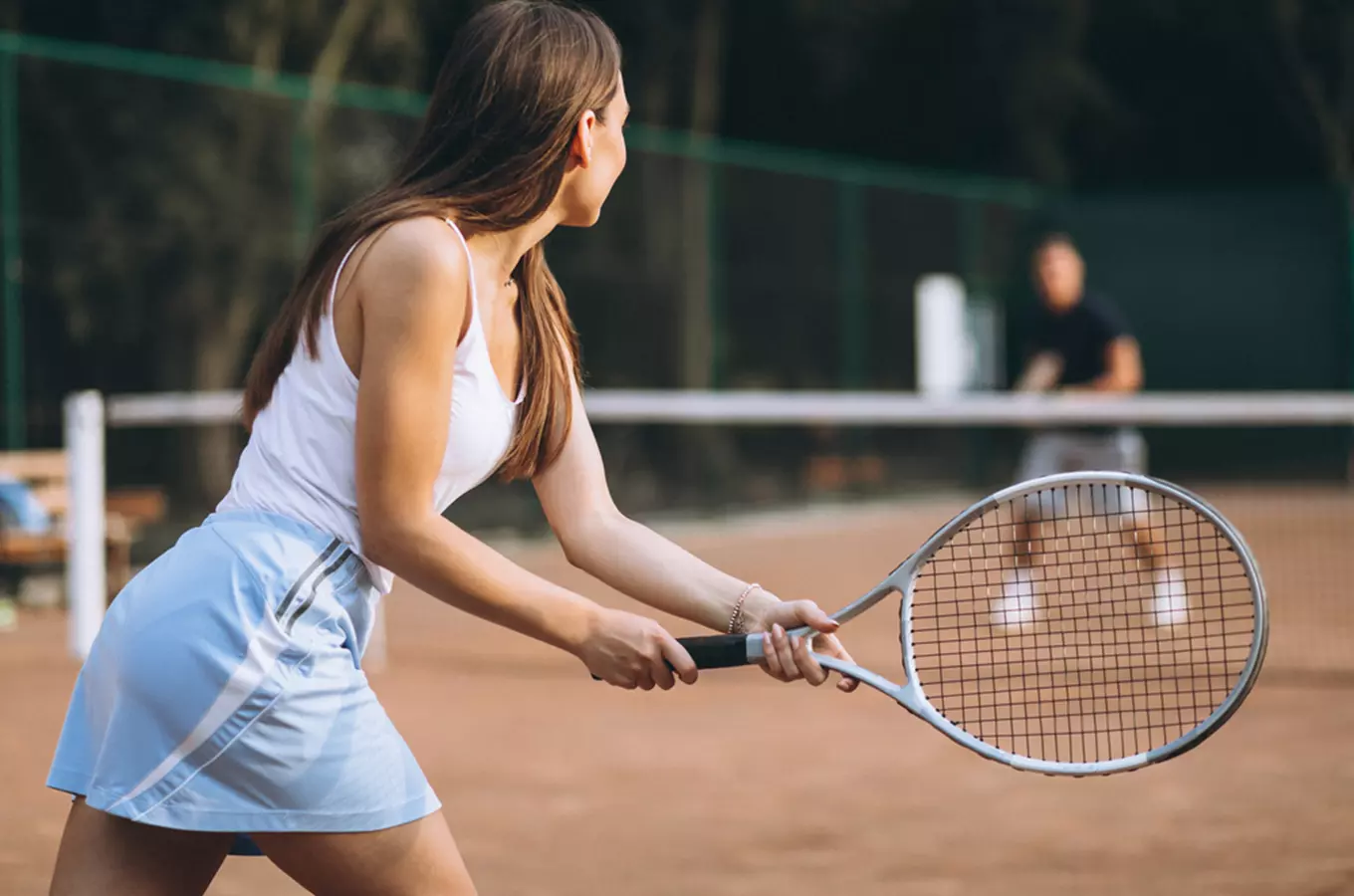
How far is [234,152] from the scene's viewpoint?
10641mm

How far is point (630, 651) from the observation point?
7.60 feet

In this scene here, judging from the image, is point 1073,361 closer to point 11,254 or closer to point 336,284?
point 11,254

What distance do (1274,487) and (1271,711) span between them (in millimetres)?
11497

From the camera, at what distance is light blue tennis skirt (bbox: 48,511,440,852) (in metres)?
2.12

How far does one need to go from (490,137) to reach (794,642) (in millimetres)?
744

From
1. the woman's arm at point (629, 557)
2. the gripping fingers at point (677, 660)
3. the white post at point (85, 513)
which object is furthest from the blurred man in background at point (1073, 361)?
the gripping fingers at point (677, 660)

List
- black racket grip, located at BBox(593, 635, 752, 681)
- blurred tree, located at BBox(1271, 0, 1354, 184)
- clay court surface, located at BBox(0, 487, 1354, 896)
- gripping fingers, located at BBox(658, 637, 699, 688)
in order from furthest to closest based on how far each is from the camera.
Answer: blurred tree, located at BBox(1271, 0, 1354, 184) < clay court surface, located at BBox(0, 487, 1354, 896) < black racket grip, located at BBox(593, 635, 752, 681) < gripping fingers, located at BBox(658, 637, 699, 688)

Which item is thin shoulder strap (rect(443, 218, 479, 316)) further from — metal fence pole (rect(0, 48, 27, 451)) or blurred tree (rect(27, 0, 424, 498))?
blurred tree (rect(27, 0, 424, 498))

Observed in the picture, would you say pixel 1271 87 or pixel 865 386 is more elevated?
pixel 1271 87

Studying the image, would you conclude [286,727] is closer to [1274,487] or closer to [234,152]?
[234,152]

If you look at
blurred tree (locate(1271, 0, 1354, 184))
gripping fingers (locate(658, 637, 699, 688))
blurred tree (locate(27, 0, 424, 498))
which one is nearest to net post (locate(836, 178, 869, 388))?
blurred tree (locate(27, 0, 424, 498))

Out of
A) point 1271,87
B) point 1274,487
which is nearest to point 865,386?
point 1274,487

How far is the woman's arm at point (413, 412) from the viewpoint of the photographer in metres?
2.11

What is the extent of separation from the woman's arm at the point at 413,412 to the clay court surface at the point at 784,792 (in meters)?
2.01
